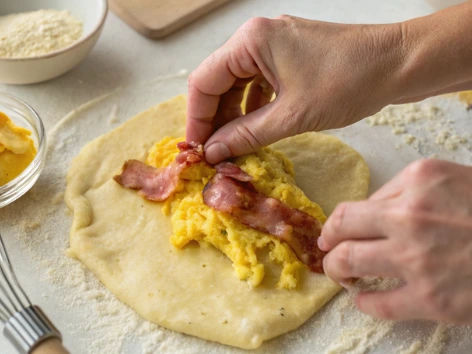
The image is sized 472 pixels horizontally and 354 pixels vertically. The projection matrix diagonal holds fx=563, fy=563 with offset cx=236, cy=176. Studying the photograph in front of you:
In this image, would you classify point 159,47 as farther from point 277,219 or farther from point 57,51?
point 277,219

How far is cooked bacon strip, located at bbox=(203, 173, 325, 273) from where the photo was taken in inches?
75.1

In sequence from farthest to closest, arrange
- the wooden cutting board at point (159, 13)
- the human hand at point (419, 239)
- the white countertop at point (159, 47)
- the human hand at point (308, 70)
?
the wooden cutting board at point (159, 13) → the white countertop at point (159, 47) → the human hand at point (308, 70) → the human hand at point (419, 239)

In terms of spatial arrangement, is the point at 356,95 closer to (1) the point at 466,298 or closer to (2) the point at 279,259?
(2) the point at 279,259

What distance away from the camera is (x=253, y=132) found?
193 centimetres

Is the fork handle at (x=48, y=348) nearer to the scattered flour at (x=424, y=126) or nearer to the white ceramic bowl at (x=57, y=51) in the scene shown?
the white ceramic bowl at (x=57, y=51)

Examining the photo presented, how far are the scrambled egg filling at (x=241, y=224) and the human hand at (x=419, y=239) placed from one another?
0.43m

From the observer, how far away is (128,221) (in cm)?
210

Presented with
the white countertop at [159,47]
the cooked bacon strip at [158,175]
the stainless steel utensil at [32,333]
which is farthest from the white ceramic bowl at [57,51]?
the stainless steel utensil at [32,333]

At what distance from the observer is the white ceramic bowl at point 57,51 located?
2.44m

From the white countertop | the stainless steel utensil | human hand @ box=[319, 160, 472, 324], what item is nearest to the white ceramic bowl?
the white countertop

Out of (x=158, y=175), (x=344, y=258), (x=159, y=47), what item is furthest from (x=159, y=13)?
(x=344, y=258)

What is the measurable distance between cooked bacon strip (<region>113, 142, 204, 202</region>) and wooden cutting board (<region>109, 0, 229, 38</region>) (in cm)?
101

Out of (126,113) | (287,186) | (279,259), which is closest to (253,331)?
(279,259)

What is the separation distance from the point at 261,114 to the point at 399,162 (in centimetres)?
79
